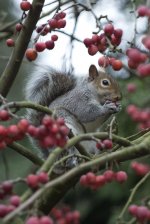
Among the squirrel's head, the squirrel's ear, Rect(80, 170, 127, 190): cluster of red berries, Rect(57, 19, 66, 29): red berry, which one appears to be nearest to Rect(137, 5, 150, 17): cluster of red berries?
Rect(80, 170, 127, 190): cluster of red berries

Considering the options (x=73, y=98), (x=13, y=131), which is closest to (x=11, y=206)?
(x=13, y=131)

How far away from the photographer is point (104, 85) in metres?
4.23

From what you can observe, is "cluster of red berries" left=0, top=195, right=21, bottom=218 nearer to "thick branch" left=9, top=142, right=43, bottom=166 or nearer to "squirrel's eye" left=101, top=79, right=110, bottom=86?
"thick branch" left=9, top=142, right=43, bottom=166

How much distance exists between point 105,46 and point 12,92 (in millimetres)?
3458

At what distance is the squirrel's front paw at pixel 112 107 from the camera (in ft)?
12.0

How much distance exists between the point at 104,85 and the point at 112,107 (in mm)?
536

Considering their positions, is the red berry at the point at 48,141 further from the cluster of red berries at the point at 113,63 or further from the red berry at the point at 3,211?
the cluster of red berries at the point at 113,63

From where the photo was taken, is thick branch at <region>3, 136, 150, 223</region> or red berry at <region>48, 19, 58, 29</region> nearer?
thick branch at <region>3, 136, 150, 223</region>

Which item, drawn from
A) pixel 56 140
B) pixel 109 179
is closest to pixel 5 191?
pixel 56 140

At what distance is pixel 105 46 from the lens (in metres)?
2.36

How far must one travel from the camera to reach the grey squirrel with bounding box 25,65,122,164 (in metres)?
3.81

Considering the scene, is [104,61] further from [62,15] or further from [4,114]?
[4,114]

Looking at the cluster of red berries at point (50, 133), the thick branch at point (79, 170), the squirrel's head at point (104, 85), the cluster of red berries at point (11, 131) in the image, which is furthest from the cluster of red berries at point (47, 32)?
the squirrel's head at point (104, 85)

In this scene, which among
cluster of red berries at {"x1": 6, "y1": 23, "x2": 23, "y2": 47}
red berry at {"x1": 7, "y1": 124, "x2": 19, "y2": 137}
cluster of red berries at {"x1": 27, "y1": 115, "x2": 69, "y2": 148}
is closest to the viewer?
cluster of red berries at {"x1": 27, "y1": 115, "x2": 69, "y2": 148}
